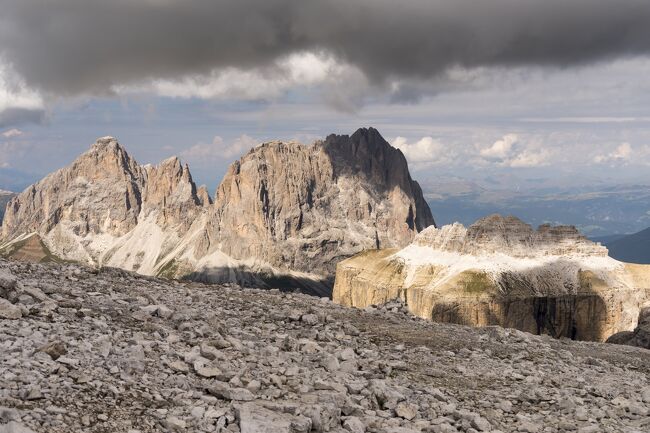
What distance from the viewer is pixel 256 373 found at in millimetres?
18875

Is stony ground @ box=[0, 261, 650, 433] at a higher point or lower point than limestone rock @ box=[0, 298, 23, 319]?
lower

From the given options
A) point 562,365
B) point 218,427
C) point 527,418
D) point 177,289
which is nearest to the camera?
point 218,427

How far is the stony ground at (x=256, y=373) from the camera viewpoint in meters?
14.7

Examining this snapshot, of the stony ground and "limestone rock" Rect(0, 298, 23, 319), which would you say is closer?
the stony ground

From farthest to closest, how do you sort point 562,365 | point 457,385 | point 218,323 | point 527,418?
point 562,365
point 218,323
point 457,385
point 527,418

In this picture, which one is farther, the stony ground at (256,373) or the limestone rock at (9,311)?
the limestone rock at (9,311)

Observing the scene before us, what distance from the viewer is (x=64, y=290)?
1001 inches

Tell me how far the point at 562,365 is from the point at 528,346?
11.7 feet

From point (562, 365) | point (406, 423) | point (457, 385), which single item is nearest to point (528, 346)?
point (562, 365)

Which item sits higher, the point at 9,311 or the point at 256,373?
the point at 9,311

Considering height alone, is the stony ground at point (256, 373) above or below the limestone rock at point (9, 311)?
below

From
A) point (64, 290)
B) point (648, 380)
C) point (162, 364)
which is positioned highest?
point (64, 290)

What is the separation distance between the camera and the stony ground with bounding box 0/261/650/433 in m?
14.7

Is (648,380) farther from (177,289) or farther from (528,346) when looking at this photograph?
(177,289)
